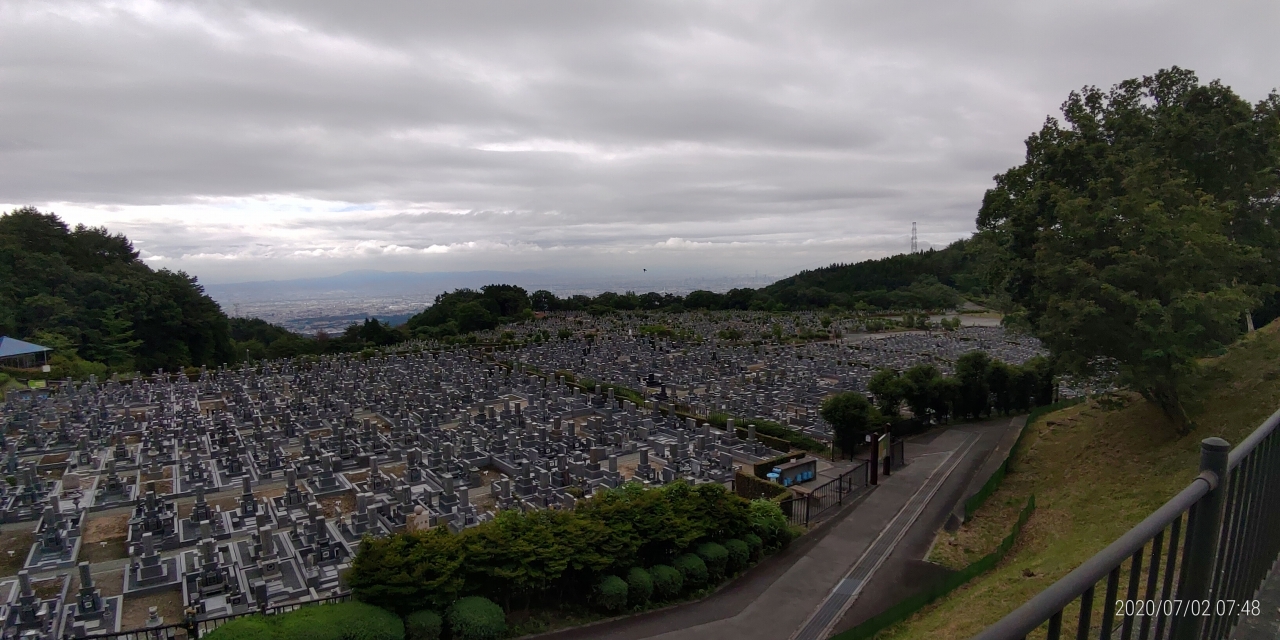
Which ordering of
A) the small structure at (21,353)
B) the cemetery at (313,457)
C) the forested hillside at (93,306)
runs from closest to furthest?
the cemetery at (313,457) < the small structure at (21,353) < the forested hillside at (93,306)

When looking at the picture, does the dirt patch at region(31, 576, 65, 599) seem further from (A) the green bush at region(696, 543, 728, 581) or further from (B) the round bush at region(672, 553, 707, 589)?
(A) the green bush at region(696, 543, 728, 581)

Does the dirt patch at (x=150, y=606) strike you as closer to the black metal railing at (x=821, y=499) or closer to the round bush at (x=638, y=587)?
the round bush at (x=638, y=587)

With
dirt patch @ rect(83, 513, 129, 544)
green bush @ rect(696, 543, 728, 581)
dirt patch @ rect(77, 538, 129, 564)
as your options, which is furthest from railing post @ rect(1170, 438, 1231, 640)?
dirt patch @ rect(83, 513, 129, 544)

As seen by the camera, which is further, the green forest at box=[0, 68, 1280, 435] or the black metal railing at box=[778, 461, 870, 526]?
the black metal railing at box=[778, 461, 870, 526]

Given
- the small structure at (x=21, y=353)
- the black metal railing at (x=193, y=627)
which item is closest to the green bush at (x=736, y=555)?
the black metal railing at (x=193, y=627)

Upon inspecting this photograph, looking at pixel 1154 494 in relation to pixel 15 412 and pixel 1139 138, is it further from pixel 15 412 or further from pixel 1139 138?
pixel 15 412

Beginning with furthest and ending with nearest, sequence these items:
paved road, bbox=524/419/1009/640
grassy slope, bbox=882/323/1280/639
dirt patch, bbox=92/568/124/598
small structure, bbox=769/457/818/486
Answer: small structure, bbox=769/457/818/486
dirt patch, bbox=92/568/124/598
paved road, bbox=524/419/1009/640
grassy slope, bbox=882/323/1280/639

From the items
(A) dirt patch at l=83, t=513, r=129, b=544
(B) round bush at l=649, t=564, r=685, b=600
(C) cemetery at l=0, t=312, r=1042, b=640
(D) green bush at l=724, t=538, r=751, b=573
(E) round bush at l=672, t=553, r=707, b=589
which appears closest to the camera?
(B) round bush at l=649, t=564, r=685, b=600

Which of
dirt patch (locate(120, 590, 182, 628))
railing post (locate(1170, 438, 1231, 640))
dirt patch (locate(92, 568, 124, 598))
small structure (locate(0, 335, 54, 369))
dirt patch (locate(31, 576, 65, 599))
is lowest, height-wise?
dirt patch (locate(120, 590, 182, 628))
